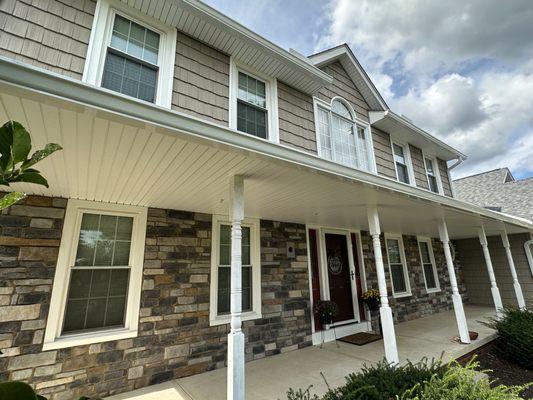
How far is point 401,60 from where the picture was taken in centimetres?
754

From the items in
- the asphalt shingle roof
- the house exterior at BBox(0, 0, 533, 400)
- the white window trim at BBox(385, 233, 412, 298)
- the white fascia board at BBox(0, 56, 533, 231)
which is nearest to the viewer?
the white fascia board at BBox(0, 56, 533, 231)

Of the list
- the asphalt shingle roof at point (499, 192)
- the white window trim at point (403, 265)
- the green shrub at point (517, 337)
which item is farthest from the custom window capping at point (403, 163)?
the asphalt shingle roof at point (499, 192)

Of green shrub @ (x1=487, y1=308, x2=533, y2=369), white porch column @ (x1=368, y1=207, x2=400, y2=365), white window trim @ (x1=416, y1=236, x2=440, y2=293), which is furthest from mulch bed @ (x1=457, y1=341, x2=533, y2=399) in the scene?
white window trim @ (x1=416, y1=236, x2=440, y2=293)

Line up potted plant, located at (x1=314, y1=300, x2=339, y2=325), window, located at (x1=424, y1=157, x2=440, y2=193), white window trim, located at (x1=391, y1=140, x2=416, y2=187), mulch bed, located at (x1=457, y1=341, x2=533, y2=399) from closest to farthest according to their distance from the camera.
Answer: mulch bed, located at (x1=457, y1=341, x2=533, y2=399)
potted plant, located at (x1=314, y1=300, x2=339, y2=325)
white window trim, located at (x1=391, y1=140, x2=416, y2=187)
window, located at (x1=424, y1=157, x2=440, y2=193)

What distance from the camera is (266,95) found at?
5.04 metres

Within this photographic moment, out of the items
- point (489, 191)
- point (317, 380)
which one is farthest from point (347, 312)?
point (489, 191)

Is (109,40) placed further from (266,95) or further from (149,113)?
(149,113)

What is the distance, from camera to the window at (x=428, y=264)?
27.5ft

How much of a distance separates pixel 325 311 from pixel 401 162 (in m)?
4.69

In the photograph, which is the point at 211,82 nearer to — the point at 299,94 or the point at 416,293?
the point at 299,94

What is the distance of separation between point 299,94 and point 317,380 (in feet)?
16.4

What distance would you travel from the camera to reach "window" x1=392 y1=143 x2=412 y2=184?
729cm

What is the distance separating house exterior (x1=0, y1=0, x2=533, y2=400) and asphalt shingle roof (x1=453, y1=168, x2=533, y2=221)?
6306 mm

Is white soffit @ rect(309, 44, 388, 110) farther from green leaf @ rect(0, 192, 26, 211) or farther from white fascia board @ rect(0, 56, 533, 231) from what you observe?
green leaf @ rect(0, 192, 26, 211)
